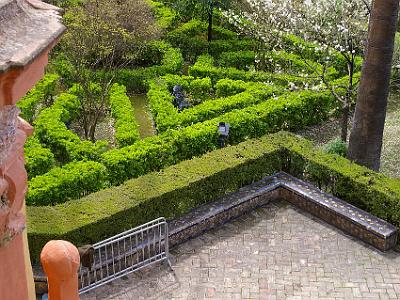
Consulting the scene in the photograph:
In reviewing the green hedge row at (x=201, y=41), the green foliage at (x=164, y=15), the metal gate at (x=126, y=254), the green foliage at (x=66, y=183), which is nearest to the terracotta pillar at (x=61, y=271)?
→ the metal gate at (x=126, y=254)

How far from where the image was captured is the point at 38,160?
41.9ft

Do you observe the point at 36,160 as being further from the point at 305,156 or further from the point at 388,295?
the point at 388,295

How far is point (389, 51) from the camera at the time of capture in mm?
12391

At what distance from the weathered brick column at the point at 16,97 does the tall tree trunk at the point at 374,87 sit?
32.5 ft

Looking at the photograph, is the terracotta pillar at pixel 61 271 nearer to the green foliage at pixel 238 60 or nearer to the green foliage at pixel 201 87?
the green foliage at pixel 201 87

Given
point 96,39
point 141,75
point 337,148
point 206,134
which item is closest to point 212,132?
point 206,134

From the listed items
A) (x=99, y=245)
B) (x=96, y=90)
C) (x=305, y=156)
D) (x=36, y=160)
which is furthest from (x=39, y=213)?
(x=96, y=90)

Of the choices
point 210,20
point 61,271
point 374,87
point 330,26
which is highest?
point 61,271

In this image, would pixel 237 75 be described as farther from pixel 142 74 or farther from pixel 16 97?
pixel 16 97

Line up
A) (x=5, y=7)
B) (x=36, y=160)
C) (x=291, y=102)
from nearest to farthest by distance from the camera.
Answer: (x=5, y=7)
(x=36, y=160)
(x=291, y=102)

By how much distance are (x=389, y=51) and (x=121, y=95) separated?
7.03 meters

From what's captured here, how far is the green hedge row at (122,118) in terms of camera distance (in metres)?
14.0

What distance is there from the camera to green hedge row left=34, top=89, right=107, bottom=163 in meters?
13.4

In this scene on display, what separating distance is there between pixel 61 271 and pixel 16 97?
1.41m
